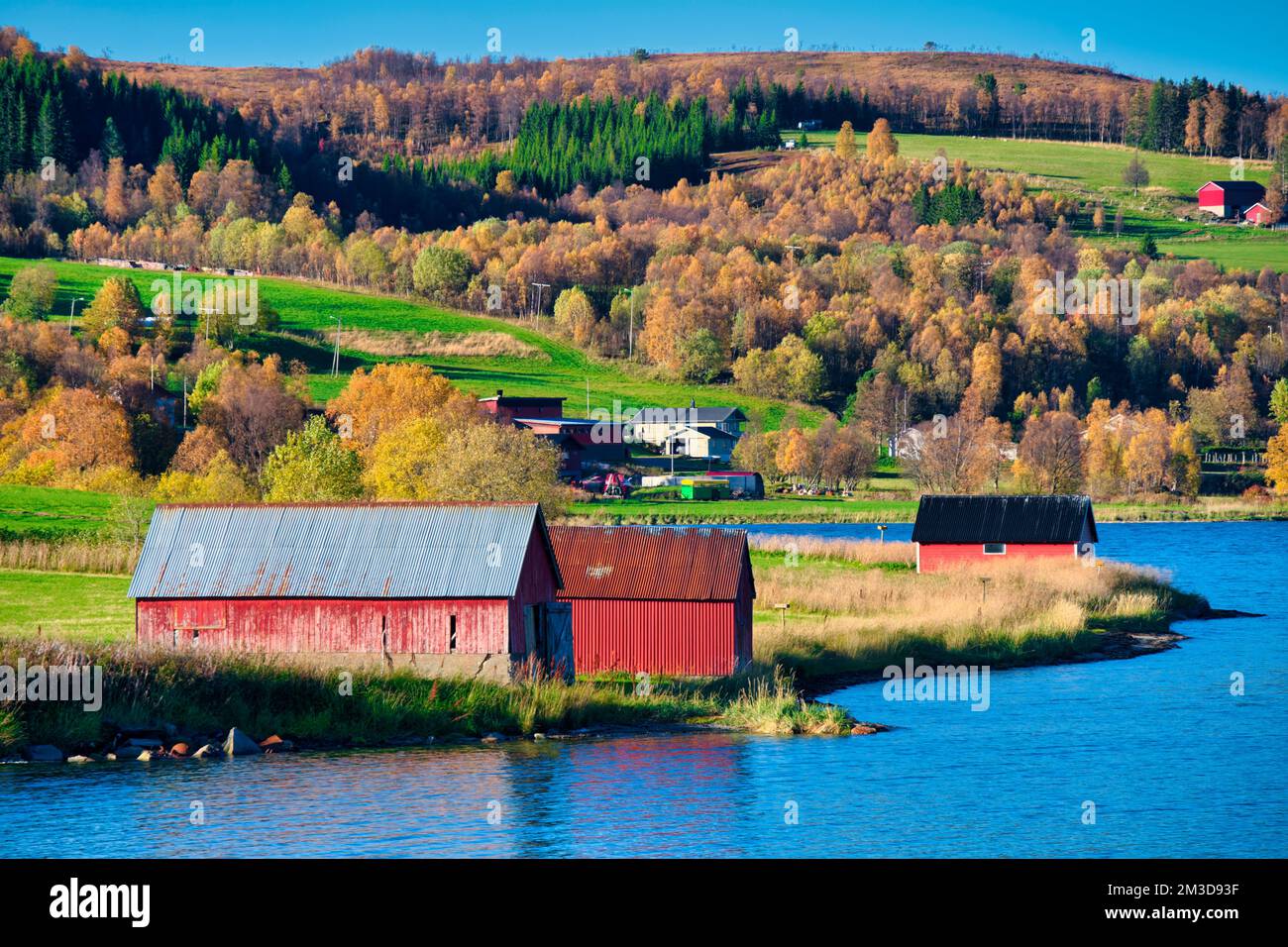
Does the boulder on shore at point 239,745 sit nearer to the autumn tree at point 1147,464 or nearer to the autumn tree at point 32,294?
the autumn tree at point 1147,464

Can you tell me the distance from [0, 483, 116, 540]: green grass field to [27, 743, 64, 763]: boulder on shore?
3389cm

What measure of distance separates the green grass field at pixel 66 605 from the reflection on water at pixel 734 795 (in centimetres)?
1187

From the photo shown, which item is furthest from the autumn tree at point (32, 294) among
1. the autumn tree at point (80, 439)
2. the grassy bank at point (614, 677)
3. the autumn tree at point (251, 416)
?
the grassy bank at point (614, 677)

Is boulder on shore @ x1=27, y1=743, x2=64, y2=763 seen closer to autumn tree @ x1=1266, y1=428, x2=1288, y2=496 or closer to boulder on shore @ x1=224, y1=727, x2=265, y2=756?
boulder on shore @ x1=224, y1=727, x2=265, y2=756

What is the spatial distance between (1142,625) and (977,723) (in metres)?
21.2

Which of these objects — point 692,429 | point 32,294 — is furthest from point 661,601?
point 32,294

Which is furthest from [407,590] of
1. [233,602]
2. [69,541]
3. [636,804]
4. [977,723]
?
[69,541]

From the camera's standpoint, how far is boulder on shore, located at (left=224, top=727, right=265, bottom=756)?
107 feet

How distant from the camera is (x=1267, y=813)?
97.9ft

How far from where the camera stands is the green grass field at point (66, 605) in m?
43.2

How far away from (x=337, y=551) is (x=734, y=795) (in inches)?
536

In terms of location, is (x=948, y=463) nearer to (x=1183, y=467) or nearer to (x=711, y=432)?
(x=1183, y=467)

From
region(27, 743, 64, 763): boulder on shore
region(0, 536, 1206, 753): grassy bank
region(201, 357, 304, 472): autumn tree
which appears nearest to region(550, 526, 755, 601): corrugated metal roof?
region(0, 536, 1206, 753): grassy bank
